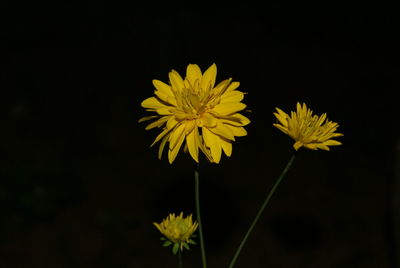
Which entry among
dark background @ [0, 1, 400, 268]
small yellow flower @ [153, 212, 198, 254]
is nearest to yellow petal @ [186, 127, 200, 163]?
small yellow flower @ [153, 212, 198, 254]

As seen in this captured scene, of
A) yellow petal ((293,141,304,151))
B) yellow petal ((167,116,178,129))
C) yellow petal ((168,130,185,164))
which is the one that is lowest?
yellow petal ((168,130,185,164))

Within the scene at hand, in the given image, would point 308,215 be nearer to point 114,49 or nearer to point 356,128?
point 356,128

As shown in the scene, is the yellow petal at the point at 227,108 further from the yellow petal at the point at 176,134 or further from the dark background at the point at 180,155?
the dark background at the point at 180,155

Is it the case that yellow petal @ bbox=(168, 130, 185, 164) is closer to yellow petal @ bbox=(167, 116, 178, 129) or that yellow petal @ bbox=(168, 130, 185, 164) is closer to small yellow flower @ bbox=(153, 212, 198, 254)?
yellow petal @ bbox=(167, 116, 178, 129)

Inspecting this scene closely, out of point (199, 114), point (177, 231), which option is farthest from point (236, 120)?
point (177, 231)

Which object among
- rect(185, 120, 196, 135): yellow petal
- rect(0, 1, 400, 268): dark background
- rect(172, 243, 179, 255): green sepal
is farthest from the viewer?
rect(0, 1, 400, 268): dark background

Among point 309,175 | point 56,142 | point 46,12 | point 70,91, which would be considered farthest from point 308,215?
point 46,12
